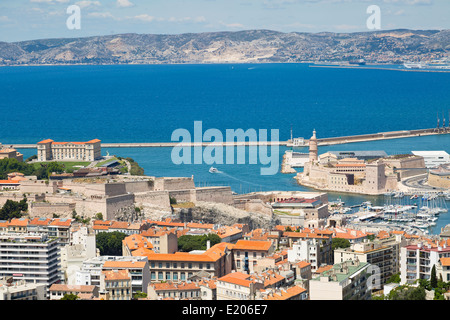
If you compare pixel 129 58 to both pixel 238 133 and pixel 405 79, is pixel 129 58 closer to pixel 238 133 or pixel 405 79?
pixel 405 79

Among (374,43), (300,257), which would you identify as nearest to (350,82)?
(374,43)

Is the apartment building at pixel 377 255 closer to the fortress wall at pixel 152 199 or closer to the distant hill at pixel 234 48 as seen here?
the fortress wall at pixel 152 199

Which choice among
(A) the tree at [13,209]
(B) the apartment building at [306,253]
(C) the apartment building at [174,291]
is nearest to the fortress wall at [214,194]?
(A) the tree at [13,209]

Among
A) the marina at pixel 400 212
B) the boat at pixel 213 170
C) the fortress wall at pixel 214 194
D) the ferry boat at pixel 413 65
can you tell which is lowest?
the marina at pixel 400 212

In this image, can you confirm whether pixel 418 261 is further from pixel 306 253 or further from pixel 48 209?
pixel 48 209

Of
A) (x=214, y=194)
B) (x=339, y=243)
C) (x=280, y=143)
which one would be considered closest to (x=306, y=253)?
(x=339, y=243)
